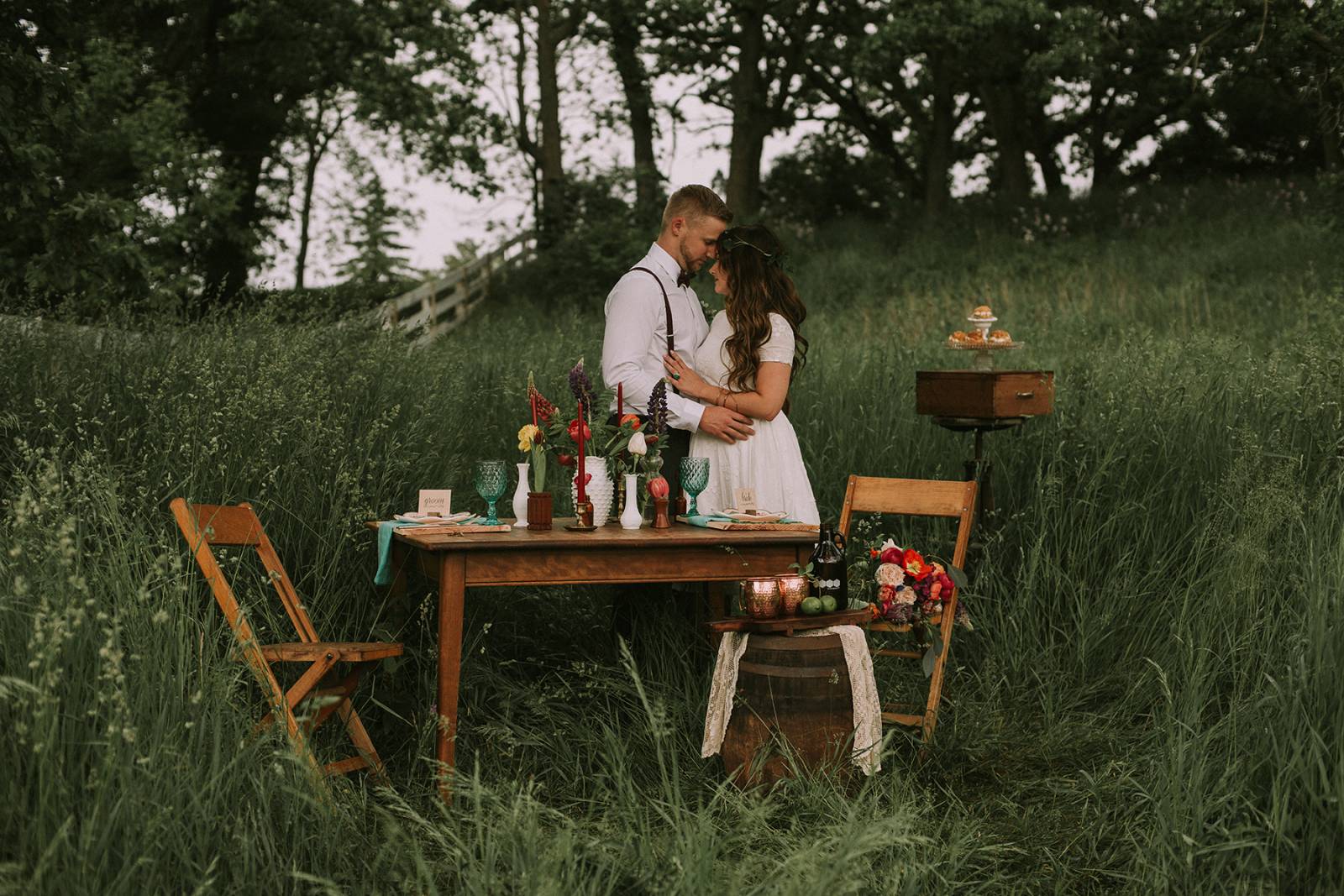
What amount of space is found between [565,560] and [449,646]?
47 cm

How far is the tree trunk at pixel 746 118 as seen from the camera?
64.1 feet

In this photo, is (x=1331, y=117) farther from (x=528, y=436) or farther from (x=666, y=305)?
(x=528, y=436)

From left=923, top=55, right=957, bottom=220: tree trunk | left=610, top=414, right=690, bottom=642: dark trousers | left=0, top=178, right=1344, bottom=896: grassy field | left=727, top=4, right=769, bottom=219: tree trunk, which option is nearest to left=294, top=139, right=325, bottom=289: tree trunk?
left=727, top=4, right=769, bottom=219: tree trunk

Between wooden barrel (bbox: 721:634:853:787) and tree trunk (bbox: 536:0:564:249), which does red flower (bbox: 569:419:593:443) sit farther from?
tree trunk (bbox: 536:0:564:249)

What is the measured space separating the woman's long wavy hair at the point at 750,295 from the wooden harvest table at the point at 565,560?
0.83 metres

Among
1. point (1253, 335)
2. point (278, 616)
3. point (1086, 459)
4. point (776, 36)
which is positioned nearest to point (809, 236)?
point (776, 36)

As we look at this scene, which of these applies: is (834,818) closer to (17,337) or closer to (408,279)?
(17,337)

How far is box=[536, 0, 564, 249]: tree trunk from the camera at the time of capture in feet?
63.1

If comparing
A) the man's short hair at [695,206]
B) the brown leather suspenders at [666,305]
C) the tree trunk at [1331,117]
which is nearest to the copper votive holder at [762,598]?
the brown leather suspenders at [666,305]

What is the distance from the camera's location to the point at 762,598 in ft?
14.1

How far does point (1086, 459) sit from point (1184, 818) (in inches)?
117

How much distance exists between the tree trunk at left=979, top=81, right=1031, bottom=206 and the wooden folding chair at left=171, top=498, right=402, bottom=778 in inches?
674

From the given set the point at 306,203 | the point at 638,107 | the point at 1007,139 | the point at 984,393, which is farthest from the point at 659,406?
the point at 306,203

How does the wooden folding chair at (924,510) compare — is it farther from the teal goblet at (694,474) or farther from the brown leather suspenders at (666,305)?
the brown leather suspenders at (666,305)
